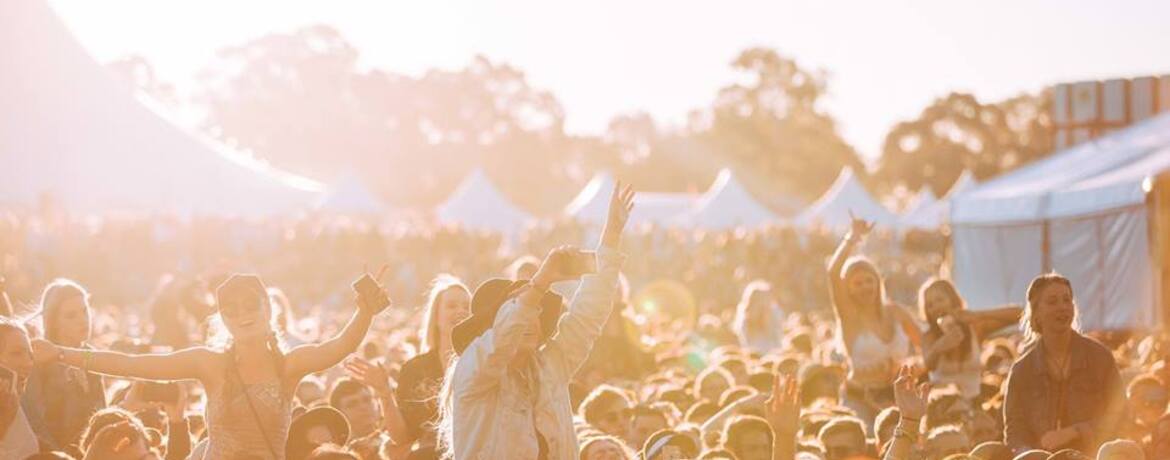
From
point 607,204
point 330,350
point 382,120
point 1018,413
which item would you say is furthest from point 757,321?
point 382,120

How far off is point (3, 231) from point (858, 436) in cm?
1885

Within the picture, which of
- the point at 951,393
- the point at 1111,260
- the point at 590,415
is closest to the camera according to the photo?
the point at 590,415

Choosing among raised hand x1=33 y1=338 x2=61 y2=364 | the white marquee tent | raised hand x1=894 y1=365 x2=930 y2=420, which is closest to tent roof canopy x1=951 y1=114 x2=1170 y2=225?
the white marquee tent

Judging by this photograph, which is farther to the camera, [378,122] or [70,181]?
[378,122]

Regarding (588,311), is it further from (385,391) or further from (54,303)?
(54,303)

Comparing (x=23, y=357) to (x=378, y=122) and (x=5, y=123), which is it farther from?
(x=378, y=122)

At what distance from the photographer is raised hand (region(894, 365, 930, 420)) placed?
630 centimetres

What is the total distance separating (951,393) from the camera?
8.73 meters

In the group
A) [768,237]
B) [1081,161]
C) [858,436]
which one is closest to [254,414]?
[858,436]

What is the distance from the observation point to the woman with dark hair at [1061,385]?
6.85m

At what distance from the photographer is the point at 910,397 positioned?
20.7 feet

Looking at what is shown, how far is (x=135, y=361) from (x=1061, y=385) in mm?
3705

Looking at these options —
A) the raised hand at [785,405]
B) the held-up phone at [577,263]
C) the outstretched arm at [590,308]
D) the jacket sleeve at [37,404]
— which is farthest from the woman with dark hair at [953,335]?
the jacket sleeve at [37,404]

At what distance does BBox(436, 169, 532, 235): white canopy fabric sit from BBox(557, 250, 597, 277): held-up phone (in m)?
31.5
